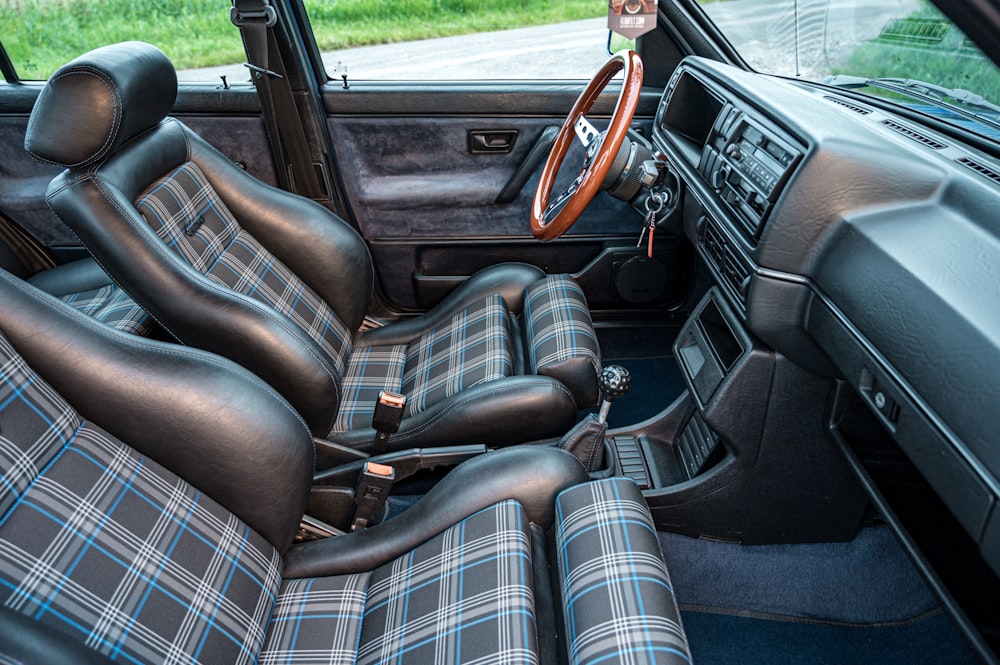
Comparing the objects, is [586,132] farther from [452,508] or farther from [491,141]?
[452,508]

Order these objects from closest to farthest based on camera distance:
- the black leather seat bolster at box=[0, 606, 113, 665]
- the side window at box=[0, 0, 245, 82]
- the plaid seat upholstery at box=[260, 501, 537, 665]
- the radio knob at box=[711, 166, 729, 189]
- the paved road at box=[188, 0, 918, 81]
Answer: the black leather seat bolster at box=[0, 606, 113, 665] < the plaid seat upholstery at box=[260, 501, 537, 665] < the radio knob at box=[711, 166, 729, 189] < the paved road at box=[188, 0, 918, 81] < the side window at box=[0, 0, 245, 82]

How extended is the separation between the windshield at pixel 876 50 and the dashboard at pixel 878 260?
9 cm

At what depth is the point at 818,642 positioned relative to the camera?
1.55 metres

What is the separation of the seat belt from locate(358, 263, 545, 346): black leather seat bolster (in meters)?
0.63

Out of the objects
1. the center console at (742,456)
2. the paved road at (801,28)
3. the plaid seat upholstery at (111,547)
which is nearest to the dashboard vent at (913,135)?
the paved road at (801,28)

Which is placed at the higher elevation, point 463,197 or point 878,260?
point 878,260

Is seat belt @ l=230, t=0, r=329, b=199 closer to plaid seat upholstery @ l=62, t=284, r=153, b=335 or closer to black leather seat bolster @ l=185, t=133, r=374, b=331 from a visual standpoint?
black leather seat bolster @ l=185, t=133, r=374, b=331

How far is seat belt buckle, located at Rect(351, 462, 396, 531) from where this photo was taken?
1347 mm

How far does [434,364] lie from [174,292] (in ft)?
2.24

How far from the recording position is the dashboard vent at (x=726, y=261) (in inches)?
54.2

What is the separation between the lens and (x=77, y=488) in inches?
36.8

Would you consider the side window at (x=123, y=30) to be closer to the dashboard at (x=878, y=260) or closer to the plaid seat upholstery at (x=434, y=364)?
the plaid seat upholstery at (x=434, y=364)

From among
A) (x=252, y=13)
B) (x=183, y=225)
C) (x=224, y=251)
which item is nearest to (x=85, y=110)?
(x=183, y=225)

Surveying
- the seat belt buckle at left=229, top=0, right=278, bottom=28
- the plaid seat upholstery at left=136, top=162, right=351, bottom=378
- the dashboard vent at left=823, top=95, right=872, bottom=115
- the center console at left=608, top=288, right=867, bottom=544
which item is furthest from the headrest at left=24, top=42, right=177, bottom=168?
the dashboard vent at left=823, top=95, right=872, bottom=115
